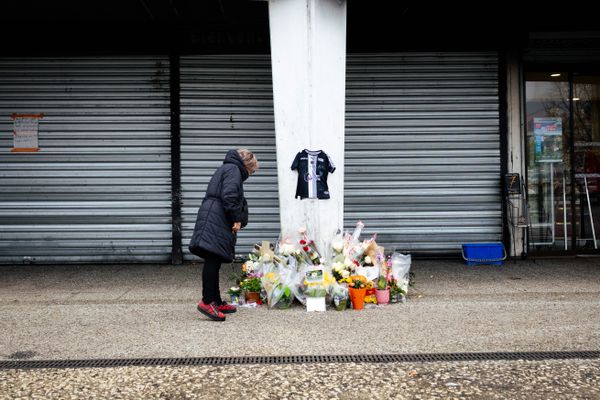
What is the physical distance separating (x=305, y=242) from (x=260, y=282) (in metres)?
0.69

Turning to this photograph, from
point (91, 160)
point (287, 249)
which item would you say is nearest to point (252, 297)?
point (287, 249)

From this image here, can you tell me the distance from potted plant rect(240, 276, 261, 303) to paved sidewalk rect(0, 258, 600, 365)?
0.28m

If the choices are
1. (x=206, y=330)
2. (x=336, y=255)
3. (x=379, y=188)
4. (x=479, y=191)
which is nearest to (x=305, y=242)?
(x=336, y=255)

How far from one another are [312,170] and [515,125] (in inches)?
184

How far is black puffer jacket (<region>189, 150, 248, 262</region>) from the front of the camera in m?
5.56

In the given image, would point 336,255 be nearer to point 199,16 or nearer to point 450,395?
point 450,395

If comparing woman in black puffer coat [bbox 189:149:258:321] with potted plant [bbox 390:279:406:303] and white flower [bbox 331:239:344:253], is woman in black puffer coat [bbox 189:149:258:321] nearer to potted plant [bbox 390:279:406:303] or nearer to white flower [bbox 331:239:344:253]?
white flower [bbox 331:239:344:253]

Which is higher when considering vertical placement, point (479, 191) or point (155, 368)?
point (479, 191)

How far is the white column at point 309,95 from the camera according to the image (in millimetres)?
6832

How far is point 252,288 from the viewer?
6.36 m

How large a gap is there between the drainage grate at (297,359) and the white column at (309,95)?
8.34 feet

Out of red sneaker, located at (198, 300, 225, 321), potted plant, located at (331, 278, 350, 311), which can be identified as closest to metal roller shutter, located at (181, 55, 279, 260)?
potted plant, located at (331, 278, 350, 311)

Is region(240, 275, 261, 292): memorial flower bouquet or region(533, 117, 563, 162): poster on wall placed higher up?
region(533, 117, 563, 162): poster on wall

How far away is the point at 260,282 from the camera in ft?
20.9
